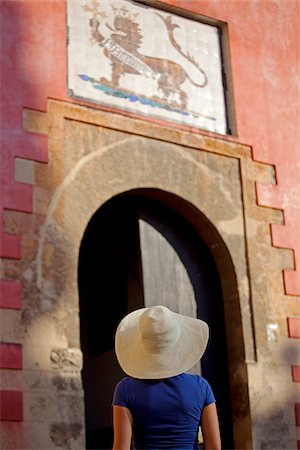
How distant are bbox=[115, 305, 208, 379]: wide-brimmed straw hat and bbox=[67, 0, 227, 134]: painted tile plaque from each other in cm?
470

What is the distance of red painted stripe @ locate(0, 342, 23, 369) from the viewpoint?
6.63m

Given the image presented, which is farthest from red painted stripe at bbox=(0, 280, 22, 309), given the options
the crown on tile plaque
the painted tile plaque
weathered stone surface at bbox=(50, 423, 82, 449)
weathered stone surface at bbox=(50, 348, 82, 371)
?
the crown on tile plaque

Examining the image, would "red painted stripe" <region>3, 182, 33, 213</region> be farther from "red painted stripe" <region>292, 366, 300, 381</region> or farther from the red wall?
"red painted stripe" <region>292, 366, 300, 381</region>

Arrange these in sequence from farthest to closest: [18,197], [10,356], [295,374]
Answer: [295,374] → [18,197] → [10,356]

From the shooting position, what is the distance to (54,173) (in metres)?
7.37

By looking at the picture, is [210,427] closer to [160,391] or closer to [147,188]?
[160,391]

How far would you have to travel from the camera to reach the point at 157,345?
3303 millimetres

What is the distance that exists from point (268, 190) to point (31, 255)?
109 inches

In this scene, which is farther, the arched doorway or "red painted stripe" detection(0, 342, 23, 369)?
the arched doorway

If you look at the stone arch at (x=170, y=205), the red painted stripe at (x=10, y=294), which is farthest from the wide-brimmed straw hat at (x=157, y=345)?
the stone arch at (x=170, y=205)

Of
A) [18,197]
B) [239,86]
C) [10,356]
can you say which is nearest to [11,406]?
[10,356]

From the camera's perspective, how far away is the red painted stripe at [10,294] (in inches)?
267

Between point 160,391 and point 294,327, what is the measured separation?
5.24 m

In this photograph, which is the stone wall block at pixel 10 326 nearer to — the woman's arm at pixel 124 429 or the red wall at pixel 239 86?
the red wall at pixel 239 86
